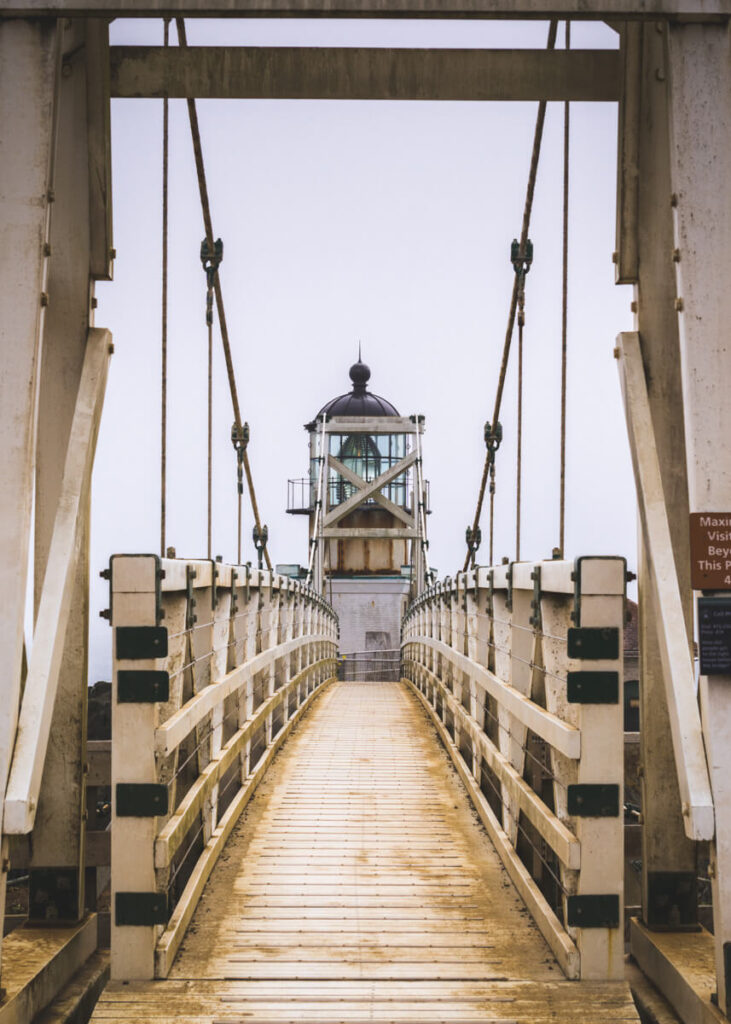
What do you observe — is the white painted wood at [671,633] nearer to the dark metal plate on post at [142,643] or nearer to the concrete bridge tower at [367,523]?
the dark metal plate on post at [142,643]

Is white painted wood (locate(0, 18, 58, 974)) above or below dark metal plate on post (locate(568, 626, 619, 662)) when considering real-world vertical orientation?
above

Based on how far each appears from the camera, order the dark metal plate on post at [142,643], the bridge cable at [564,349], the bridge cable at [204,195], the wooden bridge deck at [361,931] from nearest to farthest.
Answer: the wooden bridge deck at [361,931] → the dark metal plate on post at [142,643] → the bridge cable at [564,349] → the bridge cable at [204,195]

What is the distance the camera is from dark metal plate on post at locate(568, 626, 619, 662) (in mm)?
3527

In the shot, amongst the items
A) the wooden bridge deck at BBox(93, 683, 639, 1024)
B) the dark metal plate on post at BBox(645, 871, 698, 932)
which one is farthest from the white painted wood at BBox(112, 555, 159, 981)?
the dark metal plate on post at BBox(645, 871, 698, 932)

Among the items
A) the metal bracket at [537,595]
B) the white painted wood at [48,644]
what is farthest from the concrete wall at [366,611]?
the metal bracket at [537,595]

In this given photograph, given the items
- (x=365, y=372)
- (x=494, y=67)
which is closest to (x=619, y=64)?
(x=494, y=67)

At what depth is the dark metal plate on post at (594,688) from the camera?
3523 millimetres

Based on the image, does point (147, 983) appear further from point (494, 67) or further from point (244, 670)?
point (494, 67)

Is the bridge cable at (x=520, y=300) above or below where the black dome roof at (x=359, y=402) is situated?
below

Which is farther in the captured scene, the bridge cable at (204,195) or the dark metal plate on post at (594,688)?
the bridge cable at (204,195)

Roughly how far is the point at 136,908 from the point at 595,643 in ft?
6.27

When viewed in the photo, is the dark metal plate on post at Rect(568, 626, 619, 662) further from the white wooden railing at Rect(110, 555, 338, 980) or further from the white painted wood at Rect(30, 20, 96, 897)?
the white painted wood at Rect(30, 20, 96, 897)

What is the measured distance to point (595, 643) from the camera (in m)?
3.54

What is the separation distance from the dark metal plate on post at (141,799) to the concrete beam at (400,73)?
3.43 meters
